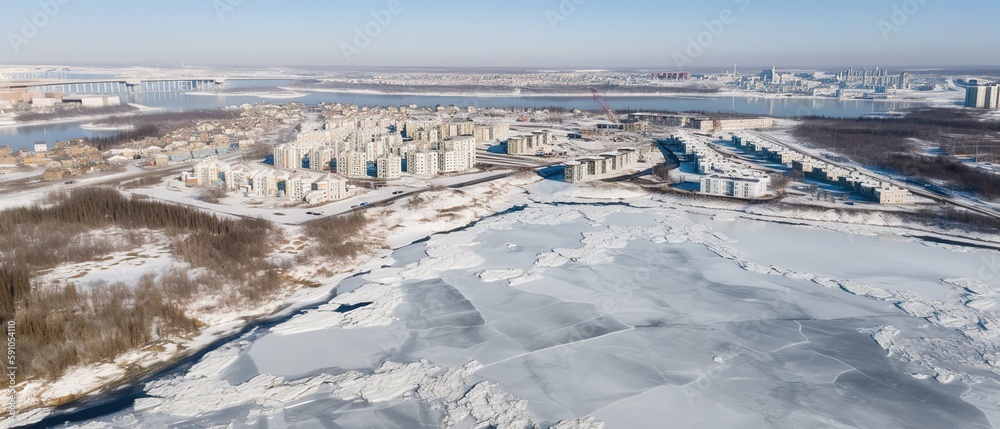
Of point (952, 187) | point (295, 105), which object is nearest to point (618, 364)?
point (952, 187)

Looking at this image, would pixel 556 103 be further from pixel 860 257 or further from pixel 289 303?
pixel 289 303

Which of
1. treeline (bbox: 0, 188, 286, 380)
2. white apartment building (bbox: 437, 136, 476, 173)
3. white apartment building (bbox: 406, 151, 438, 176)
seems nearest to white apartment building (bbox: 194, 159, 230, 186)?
treeline (bbox: 0, 188, 286, 380)

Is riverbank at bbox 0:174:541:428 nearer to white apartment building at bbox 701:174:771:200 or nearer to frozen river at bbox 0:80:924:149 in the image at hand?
white apartment building at bbox 701:174:771:200

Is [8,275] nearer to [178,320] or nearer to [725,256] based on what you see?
[178,320]

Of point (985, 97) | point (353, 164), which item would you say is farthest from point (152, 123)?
point (985, 97)

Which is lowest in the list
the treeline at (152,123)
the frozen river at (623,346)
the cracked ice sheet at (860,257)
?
the frozen river at (623,346)

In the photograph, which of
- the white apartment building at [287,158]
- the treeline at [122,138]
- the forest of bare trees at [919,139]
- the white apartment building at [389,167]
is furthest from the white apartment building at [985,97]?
the treeline at [122,138]

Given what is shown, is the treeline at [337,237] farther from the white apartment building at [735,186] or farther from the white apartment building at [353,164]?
the white apartment building at [735,186]
